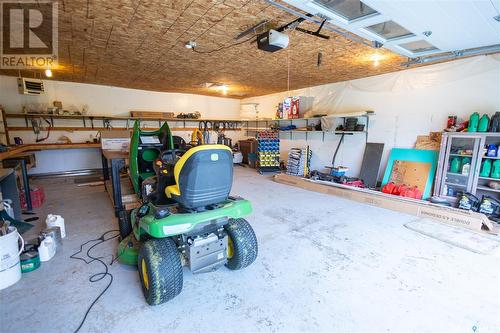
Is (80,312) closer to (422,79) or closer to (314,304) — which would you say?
(314,304)

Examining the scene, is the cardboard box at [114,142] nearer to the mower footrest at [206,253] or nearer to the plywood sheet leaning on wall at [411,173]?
the mower footrest at [206,253]

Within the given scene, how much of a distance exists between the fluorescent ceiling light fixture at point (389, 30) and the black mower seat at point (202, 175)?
227 centimetres

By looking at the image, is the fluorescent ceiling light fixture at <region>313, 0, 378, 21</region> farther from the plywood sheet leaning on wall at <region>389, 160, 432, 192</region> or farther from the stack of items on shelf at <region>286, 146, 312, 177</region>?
the stack of items on shelf at <region>286, 146, 312, 177</region>

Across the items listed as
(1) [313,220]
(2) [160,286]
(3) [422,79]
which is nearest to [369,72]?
(3) [422,79]

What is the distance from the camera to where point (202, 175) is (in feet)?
5.33

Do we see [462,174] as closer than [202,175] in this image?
No

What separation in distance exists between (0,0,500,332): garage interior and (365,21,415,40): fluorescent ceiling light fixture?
0.03 m

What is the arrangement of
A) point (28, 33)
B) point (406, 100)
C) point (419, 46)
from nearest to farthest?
point (28, 33)
point (419, 46)
point (406, 100)

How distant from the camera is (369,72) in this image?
192 inches

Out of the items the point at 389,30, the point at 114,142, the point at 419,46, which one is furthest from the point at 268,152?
the point at 389,30

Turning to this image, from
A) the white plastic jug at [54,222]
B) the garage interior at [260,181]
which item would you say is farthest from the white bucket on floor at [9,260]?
the white plastic jug at [54,222]

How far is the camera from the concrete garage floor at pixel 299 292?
1558 millimetres

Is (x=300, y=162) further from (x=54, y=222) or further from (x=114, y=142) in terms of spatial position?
(x=54, y=222)

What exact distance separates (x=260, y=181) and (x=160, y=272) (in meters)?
4.30
